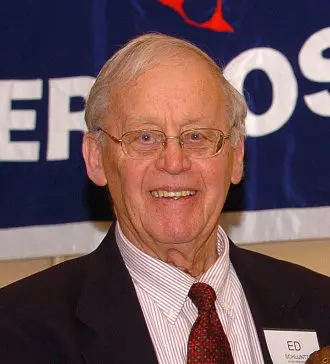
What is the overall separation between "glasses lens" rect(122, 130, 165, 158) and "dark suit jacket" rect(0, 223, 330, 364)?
30 centimetres

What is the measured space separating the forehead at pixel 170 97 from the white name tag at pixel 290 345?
2.06 ft

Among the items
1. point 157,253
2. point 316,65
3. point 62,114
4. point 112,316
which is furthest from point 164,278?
point 316,65

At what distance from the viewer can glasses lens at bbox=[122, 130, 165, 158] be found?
2607 mm

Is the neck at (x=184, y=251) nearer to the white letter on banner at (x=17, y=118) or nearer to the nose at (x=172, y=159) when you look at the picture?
the nose at (x=172, y=159)

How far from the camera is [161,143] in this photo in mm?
2605

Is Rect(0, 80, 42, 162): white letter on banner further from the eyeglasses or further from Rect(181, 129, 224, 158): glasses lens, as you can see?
Rect(181, 129, 224, 158): glasses lens

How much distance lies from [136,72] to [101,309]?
2.13 ft

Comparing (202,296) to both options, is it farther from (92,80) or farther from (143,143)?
(92,80)

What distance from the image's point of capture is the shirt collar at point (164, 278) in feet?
8.64

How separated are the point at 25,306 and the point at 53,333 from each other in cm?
12

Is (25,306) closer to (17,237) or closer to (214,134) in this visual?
(214,134)

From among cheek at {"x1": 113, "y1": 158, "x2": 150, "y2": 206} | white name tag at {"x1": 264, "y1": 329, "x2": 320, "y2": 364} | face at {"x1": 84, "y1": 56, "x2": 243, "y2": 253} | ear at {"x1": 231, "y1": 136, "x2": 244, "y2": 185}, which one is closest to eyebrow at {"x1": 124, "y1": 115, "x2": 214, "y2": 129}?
face at {"x1": 84, "y1": 56, "x2": 243, "y2": 253}

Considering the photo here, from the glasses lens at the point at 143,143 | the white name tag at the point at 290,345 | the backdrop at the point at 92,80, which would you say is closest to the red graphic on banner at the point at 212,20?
the backdrop at the point at 92,80

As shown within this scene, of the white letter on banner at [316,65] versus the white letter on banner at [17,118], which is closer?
the white letter on banner at [17,118]
